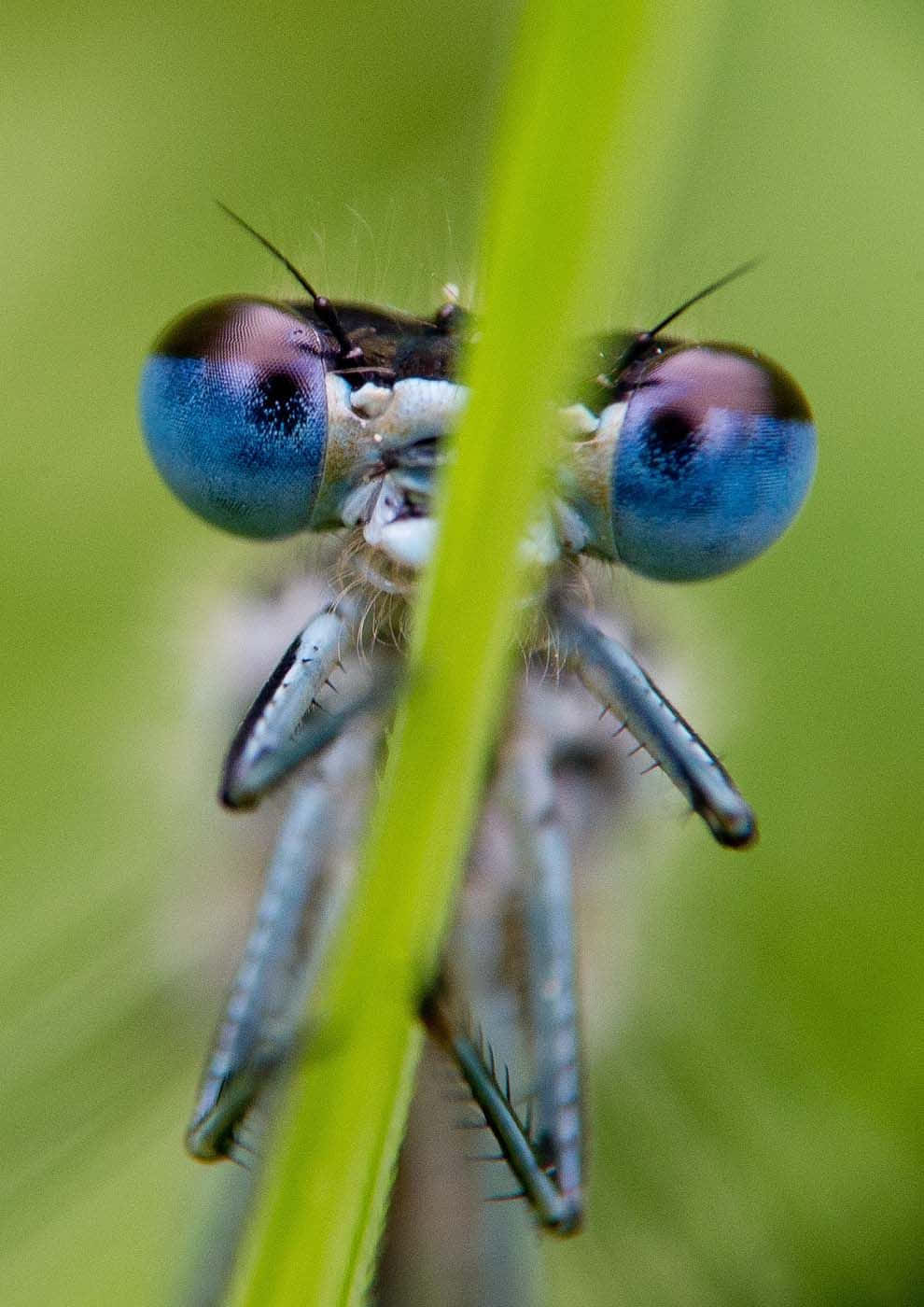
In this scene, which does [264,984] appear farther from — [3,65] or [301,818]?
[3,65]

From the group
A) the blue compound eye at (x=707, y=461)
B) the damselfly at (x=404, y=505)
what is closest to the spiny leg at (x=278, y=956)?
the damselfly at (x=404, y=505)

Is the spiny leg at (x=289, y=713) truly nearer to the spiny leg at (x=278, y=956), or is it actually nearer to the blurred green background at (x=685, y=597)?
the spiny leg at (x=278, y=956)

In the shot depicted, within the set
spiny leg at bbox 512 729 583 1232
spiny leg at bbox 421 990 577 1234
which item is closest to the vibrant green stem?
spiny leg at bbox 421 990 577 1234

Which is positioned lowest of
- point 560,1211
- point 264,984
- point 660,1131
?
point 660,1131

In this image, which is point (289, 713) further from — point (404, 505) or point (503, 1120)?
point (503, 1120)

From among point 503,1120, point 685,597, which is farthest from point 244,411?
point 685,597

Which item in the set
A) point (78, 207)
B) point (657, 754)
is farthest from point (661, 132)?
point (78, 207)
